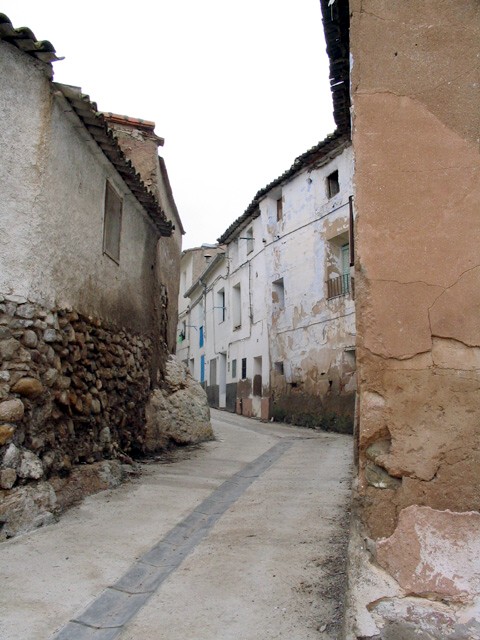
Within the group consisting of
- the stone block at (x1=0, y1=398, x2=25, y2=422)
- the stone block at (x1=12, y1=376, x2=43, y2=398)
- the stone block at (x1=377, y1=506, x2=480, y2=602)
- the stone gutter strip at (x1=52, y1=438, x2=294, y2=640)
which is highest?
the stone block at (x1=12, y1=376, x2=43, y2=398)

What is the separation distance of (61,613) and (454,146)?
313 cm

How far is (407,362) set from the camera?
8.02 ft

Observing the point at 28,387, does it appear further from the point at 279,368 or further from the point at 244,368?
the point at 244,368

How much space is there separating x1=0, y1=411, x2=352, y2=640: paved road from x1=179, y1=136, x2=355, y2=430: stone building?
7533mm

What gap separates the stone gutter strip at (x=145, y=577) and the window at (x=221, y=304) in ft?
53.0

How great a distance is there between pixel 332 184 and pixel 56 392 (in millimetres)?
11084

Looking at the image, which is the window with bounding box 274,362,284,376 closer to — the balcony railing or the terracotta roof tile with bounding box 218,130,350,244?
the balcony railing

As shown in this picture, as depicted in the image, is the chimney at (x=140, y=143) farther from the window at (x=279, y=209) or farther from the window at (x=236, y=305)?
the window at (x=236, y=305)

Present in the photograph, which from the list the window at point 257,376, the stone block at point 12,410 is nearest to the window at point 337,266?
the window at point 257,376

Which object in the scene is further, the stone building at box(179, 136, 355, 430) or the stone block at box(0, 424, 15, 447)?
the stone building at box(179, 136, 355, 430)

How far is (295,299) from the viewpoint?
15.4 metres

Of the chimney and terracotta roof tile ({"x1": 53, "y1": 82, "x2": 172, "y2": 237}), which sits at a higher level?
the chimney

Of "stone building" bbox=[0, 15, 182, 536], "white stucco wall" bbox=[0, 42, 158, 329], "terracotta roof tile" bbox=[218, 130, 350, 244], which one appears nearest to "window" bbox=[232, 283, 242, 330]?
"terracotta roof tile" bbox=[218, 130, 350, 244]

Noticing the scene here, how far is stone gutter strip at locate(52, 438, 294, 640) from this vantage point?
109 inches
